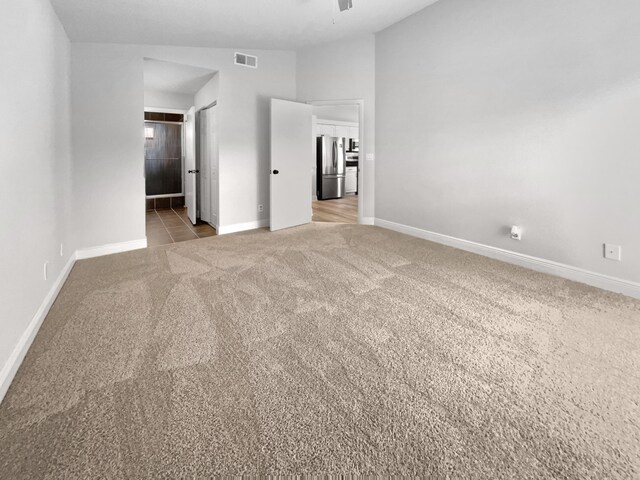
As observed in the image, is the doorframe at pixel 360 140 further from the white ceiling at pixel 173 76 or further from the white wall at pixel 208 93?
the white ceiling at pixel 173 76

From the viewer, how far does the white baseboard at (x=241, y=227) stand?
5379 millimetres

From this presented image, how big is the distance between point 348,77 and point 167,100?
3.90 m

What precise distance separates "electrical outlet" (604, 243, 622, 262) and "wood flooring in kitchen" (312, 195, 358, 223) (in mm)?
3846

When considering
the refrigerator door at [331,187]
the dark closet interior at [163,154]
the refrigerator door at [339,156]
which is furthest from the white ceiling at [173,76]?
the refrigerator door at [339,156]

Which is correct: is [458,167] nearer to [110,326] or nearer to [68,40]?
[110,326]

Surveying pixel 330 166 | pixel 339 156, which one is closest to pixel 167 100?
pixel 330 166

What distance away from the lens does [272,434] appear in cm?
Answer: 135

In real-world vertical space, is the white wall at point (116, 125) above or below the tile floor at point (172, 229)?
above

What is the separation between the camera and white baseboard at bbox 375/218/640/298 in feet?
9.51

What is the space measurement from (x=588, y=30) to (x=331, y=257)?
3075 mm

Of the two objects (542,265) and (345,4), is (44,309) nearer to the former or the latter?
(345,4)

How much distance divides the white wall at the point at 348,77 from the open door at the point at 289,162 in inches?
17.1

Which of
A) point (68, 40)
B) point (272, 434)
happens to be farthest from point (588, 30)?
point (68, 40)

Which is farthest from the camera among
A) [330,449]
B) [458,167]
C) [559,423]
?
[458,167]
